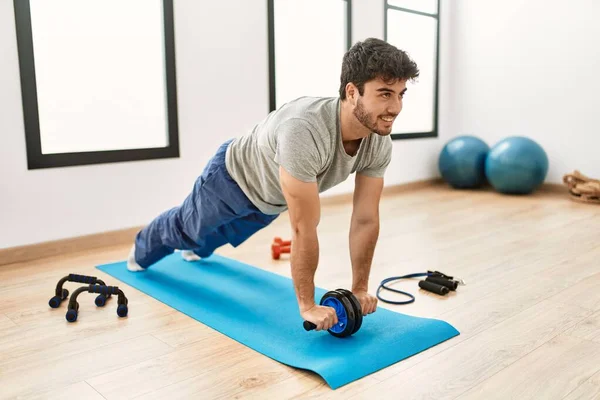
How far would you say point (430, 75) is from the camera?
5.47 m

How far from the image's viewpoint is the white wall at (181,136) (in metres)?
2.82

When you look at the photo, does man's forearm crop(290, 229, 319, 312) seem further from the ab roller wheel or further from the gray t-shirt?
the gray t-shirt

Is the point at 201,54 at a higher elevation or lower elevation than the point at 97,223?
higher

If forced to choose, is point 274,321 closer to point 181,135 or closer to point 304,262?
point 304,262

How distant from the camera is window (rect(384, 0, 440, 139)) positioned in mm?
5211

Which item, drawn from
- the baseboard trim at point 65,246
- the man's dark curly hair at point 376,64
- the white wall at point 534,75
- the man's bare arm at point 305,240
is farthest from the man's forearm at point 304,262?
the white wall at point 534,75

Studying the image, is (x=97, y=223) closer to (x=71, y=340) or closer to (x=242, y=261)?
(x=242, y=261)

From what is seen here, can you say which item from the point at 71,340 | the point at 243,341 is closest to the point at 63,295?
the point at 71,340

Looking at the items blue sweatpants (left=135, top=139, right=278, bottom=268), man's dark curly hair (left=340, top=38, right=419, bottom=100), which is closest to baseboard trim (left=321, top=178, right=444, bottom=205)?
blue sweatpants (left=135, top=139, right=278, bottom=268)

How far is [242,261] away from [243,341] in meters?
1.02

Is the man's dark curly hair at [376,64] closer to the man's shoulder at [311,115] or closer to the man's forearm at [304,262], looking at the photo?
the man's shoulder at [311,115]

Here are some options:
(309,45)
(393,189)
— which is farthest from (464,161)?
(309,45)

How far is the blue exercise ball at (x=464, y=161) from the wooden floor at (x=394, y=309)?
5.75ft

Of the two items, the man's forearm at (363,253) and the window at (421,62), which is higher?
the window at (421,62)
